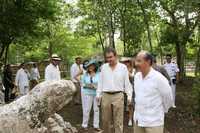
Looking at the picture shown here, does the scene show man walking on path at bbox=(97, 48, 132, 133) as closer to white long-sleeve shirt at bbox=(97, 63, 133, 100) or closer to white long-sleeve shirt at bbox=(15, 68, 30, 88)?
white long-sleeve shirt at bbox=(97, 63, 133, 100)

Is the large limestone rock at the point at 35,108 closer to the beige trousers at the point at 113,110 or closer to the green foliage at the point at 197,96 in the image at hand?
the beige trousers at the point at 113,110

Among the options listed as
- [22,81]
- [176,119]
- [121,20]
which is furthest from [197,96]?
[121,20]

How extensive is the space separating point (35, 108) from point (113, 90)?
177cm

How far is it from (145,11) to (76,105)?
8875 millimetres

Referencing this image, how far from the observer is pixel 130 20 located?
23859 millimetres

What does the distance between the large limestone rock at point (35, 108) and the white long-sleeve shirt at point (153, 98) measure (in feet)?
5.87

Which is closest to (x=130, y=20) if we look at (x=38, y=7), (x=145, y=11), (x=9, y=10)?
(x=145, y=11)

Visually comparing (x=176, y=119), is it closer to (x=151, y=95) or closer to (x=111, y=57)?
(x=111, y=57)

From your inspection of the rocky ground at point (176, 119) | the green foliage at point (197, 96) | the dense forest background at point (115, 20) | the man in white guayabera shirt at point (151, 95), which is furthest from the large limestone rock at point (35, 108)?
the dense forest background at point (115, 20)

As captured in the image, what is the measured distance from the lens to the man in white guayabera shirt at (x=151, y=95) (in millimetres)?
5809

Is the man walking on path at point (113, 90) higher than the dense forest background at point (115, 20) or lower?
lower

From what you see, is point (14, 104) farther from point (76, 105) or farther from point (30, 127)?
point (76, 105)

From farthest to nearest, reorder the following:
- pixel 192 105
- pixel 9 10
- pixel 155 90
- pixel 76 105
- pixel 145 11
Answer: pixel 145 11 → pixel 9 10 → pixel 76 105 → pixel 192 105 → pixel 155 90

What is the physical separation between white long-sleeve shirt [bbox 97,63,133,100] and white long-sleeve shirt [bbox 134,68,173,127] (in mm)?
2426
